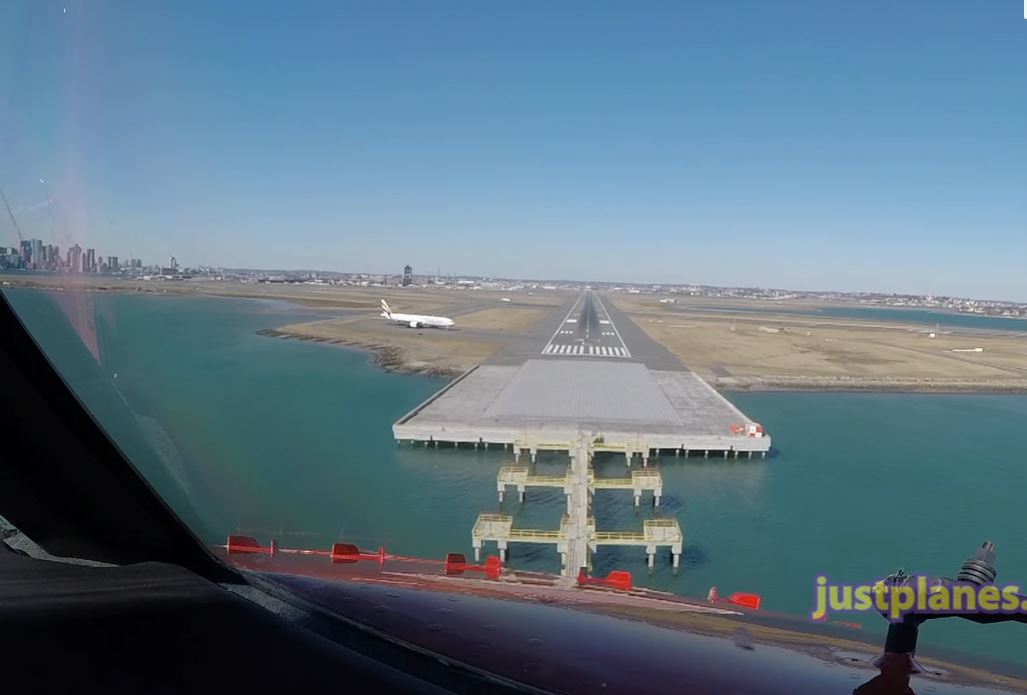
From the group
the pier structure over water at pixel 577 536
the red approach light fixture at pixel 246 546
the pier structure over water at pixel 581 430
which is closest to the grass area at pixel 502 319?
the pier structure over water at pixel 581 430

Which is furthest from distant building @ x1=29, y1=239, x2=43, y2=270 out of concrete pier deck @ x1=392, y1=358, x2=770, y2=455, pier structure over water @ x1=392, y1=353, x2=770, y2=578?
concrete pier deck @ x1=392, y1=358, x2=770, y2=455

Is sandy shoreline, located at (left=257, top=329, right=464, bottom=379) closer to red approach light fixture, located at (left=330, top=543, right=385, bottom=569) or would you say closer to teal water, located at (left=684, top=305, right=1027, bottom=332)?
red approach light fixture, located at (left=330, top=543, right=385, bottom=569)

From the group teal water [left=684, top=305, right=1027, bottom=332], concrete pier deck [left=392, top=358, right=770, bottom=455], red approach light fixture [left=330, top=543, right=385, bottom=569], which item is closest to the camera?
red approach light fixture [left=330, top=543, right=385, bottom=569]

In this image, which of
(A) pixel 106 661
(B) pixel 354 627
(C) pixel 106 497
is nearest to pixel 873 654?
(B) pixel 354 627

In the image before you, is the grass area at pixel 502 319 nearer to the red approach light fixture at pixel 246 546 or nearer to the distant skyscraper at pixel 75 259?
the red approach light fixture at pixel 246 546

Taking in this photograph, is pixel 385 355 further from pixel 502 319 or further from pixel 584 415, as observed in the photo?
pixel 502 319

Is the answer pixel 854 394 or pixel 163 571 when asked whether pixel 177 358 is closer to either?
pixel 163 571

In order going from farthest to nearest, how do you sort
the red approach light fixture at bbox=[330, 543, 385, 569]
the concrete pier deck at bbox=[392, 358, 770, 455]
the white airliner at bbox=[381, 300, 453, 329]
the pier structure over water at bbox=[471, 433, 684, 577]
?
the white airliner at bbox=[381, 300, 453, 329] → the concrete pier deck at bbox=[392, 358, 770, 455] → the pier structure over water at bbox=[471, 433, 684, 577] → the red approach light fixture at bbox=[330, 543, 385, 569]
